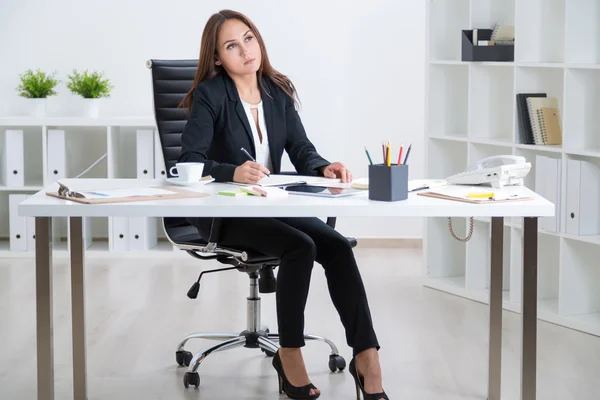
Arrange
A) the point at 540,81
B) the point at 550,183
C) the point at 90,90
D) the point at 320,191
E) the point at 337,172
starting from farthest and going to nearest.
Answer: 1. the point at 90,90
2. the point at 540,81
3. the point at 550,183
4. the point at 337,172
5. the point at 320,191

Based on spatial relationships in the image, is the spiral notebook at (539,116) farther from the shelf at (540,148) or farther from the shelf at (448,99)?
the shelf at (448,99)

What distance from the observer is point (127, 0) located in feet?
17.1

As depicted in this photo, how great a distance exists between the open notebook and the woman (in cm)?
4

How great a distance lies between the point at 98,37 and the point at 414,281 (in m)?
2.31

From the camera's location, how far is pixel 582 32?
140 inches

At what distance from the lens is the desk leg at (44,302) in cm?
231

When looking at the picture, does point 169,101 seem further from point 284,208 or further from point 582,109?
point 582,109

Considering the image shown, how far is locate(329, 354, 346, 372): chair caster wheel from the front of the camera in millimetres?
3068

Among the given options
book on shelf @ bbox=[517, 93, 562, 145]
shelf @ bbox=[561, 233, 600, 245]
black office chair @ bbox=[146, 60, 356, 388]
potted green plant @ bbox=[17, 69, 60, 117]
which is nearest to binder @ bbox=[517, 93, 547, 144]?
book on shelf @ bbox=[517, 93, 562, 145]

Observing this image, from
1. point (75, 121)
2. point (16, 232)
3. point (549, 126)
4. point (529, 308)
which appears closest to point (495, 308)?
point (529, 308)

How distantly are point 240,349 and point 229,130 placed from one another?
86cm

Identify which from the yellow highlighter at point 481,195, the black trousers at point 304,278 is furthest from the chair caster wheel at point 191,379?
the yellow highlighter at point 481,195

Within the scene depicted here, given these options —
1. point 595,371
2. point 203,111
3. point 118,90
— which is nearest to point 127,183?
point 203,111

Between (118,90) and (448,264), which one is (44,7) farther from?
(448,264)
